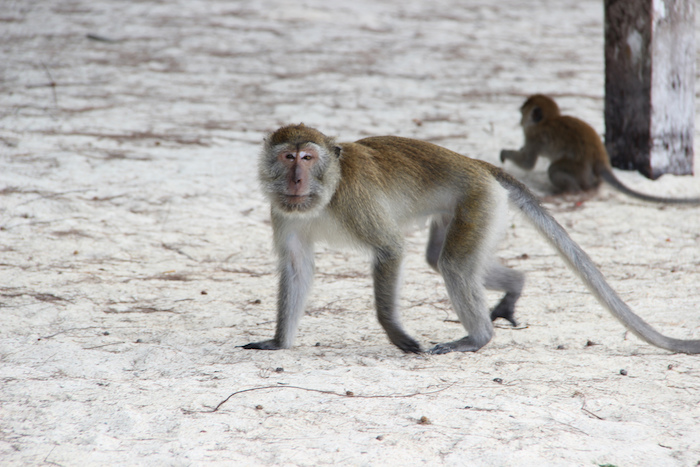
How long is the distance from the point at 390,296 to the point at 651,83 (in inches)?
176

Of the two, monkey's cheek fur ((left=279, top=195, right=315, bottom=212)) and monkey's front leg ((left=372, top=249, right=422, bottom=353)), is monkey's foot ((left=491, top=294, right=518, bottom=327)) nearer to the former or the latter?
monkey's front leg ((left=372, top=249, right=422, bottom=353))

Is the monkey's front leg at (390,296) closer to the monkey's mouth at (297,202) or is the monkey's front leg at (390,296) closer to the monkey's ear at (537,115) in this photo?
the monkey's mouth at (297,202)

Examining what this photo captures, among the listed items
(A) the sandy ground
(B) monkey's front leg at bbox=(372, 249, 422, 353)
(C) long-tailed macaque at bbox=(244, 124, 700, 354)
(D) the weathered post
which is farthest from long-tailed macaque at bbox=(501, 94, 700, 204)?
(B) monkey's front leg at bbox=(372, 249, 422, 353)

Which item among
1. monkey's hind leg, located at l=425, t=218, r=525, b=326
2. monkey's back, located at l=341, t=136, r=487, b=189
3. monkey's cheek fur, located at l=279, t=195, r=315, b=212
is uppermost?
monkey's back, located at l=341, t=136, r=487, b=189

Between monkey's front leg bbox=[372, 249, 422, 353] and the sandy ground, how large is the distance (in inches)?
4.6

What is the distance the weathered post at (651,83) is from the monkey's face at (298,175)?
14.7 ft

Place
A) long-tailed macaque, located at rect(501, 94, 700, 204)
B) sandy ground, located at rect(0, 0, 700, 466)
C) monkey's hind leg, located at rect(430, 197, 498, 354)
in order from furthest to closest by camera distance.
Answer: long-tailed macaque, located at rect(501, 94, 700, 204) → monkey's hind leg, located at rect(430, 197, 498, 354) → sandy ground, located at rect(0, 0, 700, 466)

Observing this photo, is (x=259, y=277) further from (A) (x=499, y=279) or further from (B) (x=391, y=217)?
(A) (x=499, y=279)

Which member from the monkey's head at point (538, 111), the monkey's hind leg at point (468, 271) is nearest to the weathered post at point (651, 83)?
the monkey's head at point (538, 111)

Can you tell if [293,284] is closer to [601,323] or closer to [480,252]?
[480,252]

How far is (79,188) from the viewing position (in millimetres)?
6430

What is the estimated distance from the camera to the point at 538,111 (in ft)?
24.5

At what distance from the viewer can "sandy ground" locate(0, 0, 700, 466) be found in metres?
3.00

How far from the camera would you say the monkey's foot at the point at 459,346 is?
3.98m
